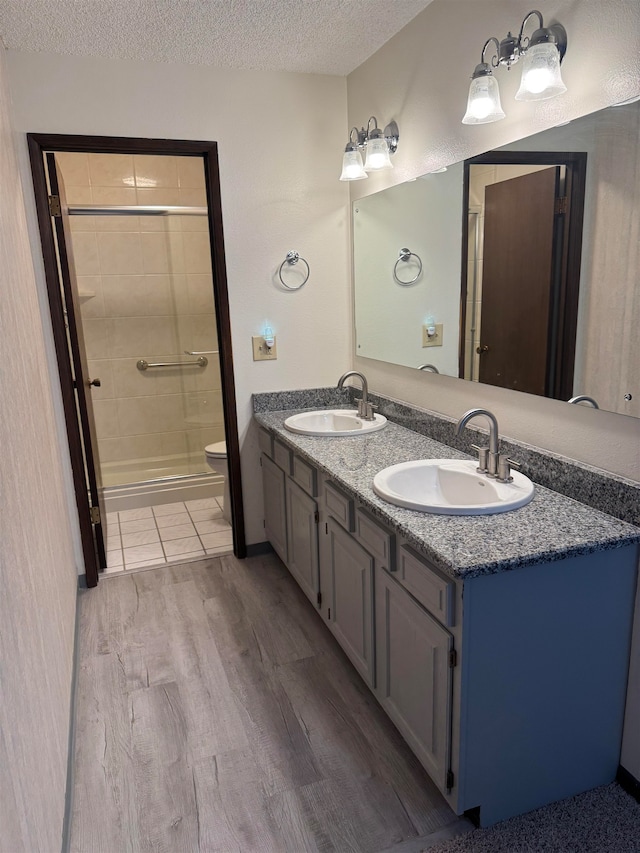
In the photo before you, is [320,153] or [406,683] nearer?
[406,683]

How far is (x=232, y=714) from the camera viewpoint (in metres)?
2.11

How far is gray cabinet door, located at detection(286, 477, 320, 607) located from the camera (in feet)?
8.24

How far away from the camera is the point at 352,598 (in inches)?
84.4

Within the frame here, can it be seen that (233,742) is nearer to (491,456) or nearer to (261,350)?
(491,456)

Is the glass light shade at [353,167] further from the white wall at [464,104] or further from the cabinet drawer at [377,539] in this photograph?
the cabinet drawer at [377,539]

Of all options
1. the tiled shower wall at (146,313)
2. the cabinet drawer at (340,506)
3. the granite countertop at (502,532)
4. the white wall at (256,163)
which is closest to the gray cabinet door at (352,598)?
the cabinet drawer at (340,506)

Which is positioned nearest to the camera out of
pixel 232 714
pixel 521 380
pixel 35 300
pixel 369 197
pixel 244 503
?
pixel 521 380

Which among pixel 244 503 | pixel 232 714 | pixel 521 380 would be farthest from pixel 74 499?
pixel 521 380

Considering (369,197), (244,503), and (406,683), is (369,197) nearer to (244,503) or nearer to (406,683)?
(244,503)

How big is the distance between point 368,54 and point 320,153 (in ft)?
1.59

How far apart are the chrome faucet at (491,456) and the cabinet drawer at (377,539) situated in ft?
1.20

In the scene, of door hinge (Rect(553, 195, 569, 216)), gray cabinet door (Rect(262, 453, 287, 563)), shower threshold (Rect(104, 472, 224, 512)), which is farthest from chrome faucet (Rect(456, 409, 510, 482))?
shower threshold (Rect(104, 472, 224, 512))

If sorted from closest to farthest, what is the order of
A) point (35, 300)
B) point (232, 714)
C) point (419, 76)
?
point (232, 714) < point (419, 76) < point (35, 300)

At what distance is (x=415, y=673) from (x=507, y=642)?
33 centimetres
